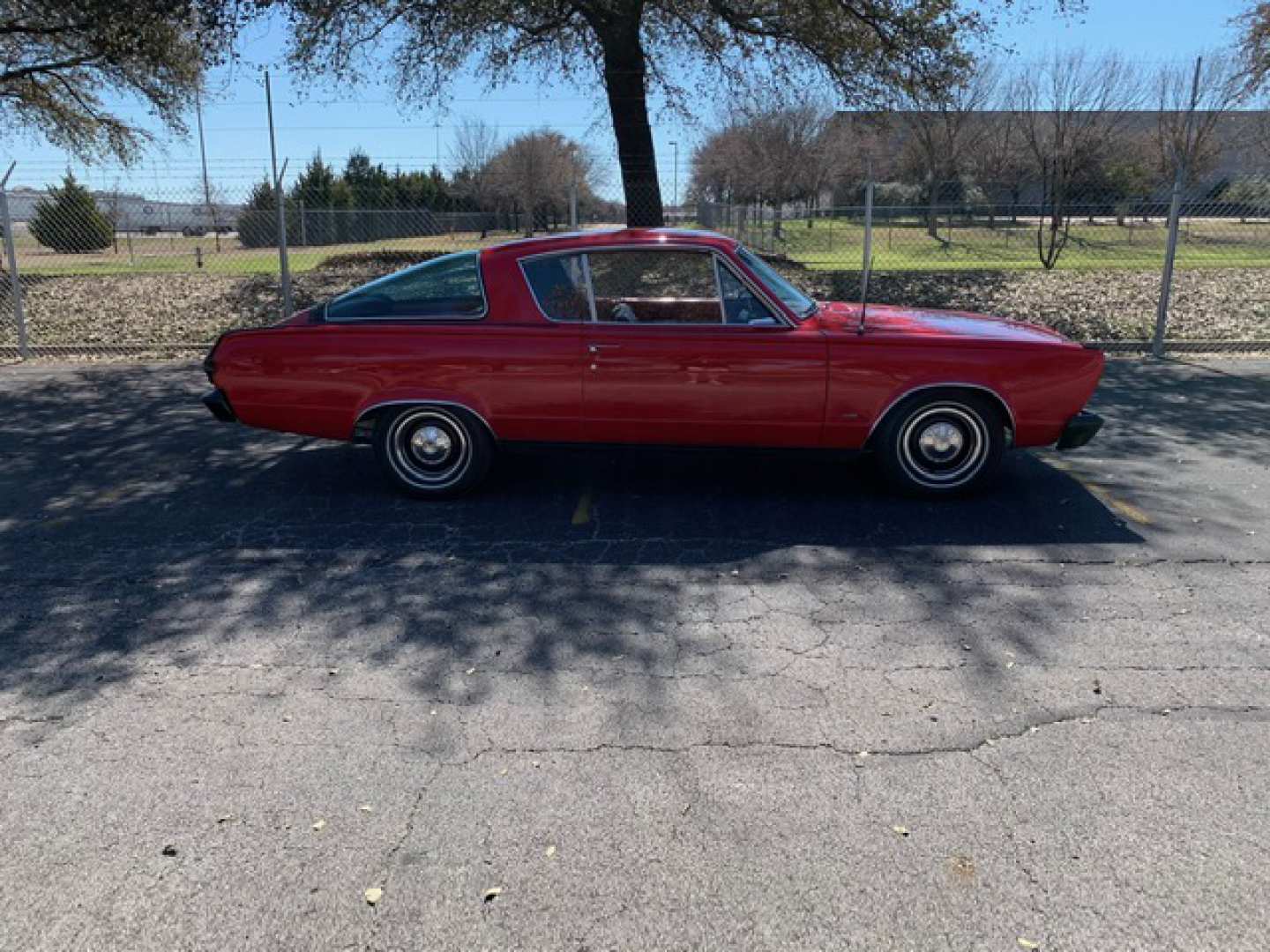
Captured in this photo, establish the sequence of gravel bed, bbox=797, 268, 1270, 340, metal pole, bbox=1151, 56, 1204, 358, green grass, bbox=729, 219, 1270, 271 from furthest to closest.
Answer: green grass, bbox=729, 219, 1270, 271
gravel bed, bbox=797, 268, 1270, 340
metal pole, bbox=1151, 56, 1204, 358

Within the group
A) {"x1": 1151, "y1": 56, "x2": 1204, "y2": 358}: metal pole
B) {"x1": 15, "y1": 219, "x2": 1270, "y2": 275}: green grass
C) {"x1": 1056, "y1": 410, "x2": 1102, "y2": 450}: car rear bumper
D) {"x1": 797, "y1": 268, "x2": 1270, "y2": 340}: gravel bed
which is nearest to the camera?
{"x1": 1056, "y1": 410, "x2": 1102, "y2": 450}: car rear bumper

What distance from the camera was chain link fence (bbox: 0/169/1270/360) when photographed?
1246cm

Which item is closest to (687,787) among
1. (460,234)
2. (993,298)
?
(993,298)

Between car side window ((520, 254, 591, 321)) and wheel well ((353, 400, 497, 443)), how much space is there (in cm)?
73

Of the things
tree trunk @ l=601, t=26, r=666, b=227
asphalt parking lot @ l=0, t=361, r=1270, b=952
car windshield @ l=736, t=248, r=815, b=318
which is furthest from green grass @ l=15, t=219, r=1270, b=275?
asphalt parking lot @ l=0, t=361, r=1270, b=952

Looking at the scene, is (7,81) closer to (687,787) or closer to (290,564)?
(290,564)

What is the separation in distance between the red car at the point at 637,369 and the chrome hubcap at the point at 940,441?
0.04 feet

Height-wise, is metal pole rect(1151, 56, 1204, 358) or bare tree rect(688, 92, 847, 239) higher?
bare tree rect(688, 92, 847, 239)

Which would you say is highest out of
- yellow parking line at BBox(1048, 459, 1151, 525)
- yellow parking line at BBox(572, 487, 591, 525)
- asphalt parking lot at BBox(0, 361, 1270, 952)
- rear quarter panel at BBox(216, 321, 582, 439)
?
rear quarter panel at BBox(216, 321, 582, 439)

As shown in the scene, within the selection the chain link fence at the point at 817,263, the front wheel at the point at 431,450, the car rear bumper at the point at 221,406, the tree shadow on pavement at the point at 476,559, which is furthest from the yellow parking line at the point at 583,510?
the chain link fence at the point at 817,263

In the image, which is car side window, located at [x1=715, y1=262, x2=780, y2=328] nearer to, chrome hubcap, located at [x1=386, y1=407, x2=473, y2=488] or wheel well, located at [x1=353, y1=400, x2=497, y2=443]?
wheel well, located at [x1=353, y1=400, x2=497, y2=443]

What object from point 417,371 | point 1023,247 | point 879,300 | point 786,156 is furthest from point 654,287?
point 786,156

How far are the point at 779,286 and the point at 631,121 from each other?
29.6 feet

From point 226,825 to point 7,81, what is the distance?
18762 millimetres
